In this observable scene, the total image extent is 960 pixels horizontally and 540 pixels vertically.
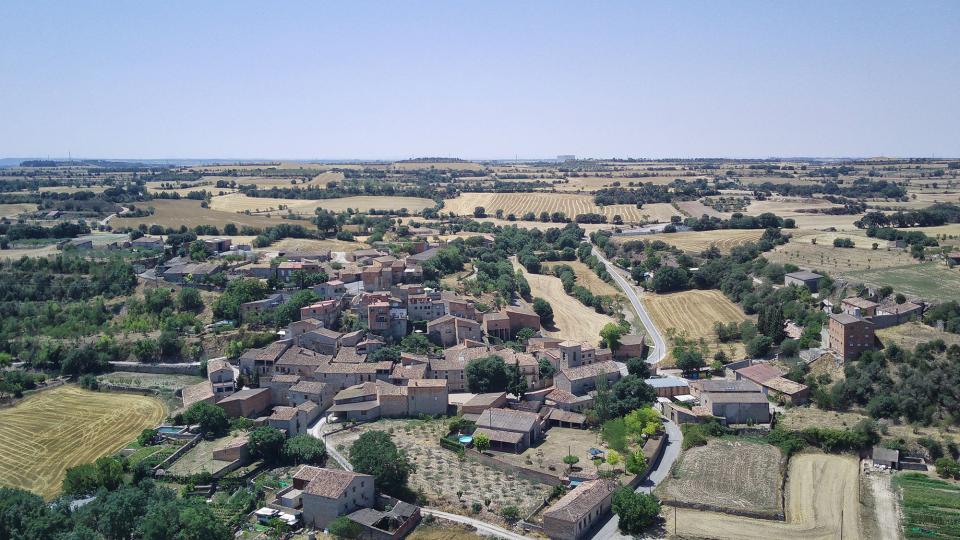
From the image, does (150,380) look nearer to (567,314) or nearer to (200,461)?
(200,461)

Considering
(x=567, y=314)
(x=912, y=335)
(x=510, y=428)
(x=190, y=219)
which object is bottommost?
(x=510, y=428)

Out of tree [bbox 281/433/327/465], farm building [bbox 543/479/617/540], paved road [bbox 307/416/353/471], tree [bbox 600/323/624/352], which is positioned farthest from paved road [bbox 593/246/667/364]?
tree [bbox 281/433/327/465]

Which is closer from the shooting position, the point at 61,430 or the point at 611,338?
the point at 61,430

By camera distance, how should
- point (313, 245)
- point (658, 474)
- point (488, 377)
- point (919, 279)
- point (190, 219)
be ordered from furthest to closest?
point (190, 219)
point (313, 245)
point (919, 279)
point (488, 377)
point (658, 474)

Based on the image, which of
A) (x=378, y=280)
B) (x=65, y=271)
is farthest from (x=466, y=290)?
(x=65, y=271)

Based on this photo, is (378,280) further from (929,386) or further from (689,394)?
(929,386)

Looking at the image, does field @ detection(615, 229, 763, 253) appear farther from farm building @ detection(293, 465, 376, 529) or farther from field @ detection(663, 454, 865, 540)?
farm building @ detection(293, 465, 376, 529)

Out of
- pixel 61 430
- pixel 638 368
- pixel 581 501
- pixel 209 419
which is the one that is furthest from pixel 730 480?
pixel 61 430
